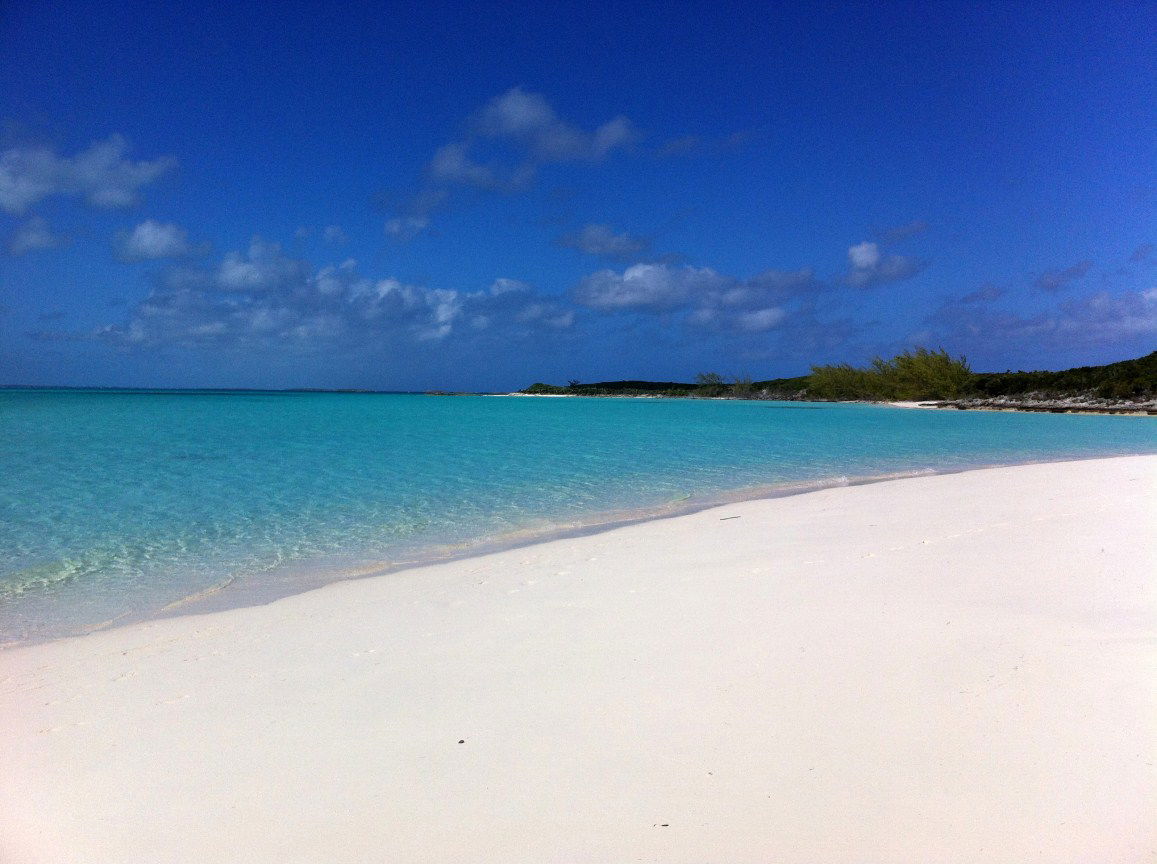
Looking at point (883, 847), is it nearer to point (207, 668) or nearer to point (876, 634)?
point (876, 634)

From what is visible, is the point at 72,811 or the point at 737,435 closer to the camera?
the point at 72,811

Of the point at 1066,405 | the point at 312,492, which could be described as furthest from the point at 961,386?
the point at 312,492

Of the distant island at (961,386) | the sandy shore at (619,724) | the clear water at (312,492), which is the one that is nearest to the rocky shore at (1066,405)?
the distant island at (961,386)

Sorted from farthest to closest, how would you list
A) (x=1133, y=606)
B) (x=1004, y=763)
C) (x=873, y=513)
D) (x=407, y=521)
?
(x=407, y=521) → (x=873, y=513) → (x=1133, y=606) → (x=1004, y=763)

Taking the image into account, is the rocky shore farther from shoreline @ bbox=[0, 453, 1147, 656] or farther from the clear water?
shoreline @ bbox=[0, 453, 1147, 656]

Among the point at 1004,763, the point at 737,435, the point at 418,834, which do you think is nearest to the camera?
the point at 418,834

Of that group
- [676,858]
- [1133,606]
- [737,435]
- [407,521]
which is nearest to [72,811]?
[676,858]

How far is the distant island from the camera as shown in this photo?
4100 centimetres

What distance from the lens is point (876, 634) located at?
318 cm

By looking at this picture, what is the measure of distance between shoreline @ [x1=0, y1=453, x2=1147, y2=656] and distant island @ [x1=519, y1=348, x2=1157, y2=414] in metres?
39.6

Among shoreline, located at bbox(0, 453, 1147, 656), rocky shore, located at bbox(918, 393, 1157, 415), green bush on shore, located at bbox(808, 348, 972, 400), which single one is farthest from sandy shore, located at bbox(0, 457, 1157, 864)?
green bush on shore, located at bbox(808, 348, 972, 400)

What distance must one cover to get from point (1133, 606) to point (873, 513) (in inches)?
131

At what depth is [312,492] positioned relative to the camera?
941 centimetres

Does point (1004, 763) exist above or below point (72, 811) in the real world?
above
